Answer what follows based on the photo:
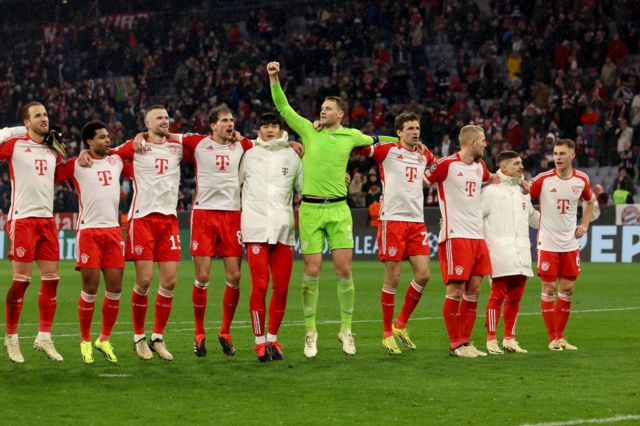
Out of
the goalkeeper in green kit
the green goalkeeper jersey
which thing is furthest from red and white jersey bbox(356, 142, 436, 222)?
the goalkeeper in green kit

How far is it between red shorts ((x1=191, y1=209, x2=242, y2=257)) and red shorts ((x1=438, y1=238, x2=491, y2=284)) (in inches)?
77.8

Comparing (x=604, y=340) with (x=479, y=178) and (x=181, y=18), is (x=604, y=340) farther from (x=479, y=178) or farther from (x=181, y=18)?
(x=181, y=18)

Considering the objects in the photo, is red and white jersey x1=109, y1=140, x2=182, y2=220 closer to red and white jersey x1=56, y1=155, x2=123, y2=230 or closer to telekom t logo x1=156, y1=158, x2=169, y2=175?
telekom t logo x1=156, y1=158, x2=169, y2=175

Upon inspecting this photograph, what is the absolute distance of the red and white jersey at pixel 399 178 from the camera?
11.7 m

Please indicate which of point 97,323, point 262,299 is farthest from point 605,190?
point 262,299

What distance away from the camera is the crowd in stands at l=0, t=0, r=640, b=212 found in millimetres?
29906

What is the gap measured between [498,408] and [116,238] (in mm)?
4353

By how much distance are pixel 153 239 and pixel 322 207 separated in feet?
5.24

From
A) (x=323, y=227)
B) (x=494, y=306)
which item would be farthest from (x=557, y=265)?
(x=323, y=227)

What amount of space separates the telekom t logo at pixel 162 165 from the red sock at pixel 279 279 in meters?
1.28

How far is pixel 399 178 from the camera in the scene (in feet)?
38.5

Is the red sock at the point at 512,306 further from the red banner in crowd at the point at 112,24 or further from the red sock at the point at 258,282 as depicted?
the red banner in crowd at the point at 112,24

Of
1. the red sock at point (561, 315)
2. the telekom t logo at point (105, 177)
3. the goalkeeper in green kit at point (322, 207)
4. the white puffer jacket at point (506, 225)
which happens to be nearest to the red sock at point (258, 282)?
the goalkeeper in green kit at point (322, 207)

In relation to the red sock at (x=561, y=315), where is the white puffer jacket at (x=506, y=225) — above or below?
above
